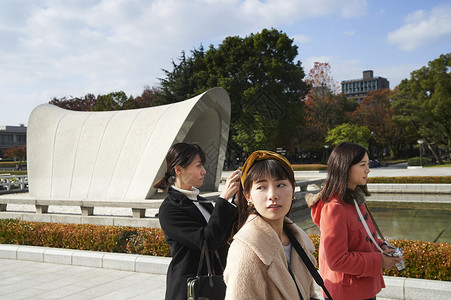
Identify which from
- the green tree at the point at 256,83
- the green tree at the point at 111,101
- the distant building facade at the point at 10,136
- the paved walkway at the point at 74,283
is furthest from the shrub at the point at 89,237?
the distant building facade at the point at 10,136

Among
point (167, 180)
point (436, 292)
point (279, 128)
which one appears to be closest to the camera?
point (167, 180)

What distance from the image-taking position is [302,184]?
13.4 m

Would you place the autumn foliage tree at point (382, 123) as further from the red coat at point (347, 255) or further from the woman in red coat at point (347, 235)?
the red coat at point (347, 255)

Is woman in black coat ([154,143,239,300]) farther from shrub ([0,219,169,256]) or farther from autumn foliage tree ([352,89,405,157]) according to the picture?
autumn foliage tree ([352,89,405,157])

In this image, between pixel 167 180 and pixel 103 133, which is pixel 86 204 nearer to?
pixel 103 133

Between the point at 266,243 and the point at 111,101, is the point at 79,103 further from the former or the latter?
the point at 266,243

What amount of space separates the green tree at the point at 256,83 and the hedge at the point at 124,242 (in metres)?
24.0

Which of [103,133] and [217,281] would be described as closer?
[217,281]

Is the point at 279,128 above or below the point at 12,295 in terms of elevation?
above

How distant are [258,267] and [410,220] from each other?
406 inches

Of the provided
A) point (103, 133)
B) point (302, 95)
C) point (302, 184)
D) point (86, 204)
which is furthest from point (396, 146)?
point (86, 204)

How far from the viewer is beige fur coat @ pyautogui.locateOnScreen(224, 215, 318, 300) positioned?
1.53 m

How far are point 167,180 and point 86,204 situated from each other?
275 inches

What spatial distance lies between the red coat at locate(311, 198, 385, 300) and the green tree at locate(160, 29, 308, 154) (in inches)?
1104
